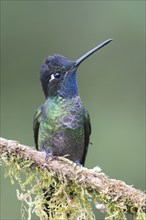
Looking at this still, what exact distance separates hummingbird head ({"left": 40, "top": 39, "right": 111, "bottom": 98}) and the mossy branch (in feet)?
2.78

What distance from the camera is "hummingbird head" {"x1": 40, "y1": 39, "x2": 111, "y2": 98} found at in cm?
429

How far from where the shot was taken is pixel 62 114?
4.22m

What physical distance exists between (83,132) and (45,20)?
13.4 feet

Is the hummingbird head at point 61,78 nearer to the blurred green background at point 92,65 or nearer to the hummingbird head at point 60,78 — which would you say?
the hummingbird head at point 60,78

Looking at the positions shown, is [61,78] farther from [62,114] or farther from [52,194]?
[52,194]

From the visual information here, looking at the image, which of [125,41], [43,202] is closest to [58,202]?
[43,202]

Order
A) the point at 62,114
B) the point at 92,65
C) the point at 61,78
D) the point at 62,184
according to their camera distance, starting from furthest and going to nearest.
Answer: the point at 92,65 < the point at 61,78 < the point at 62,114 < the point at 62,184

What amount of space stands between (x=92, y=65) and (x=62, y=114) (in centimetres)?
391

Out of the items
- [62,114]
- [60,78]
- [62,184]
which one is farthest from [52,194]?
[60,78]

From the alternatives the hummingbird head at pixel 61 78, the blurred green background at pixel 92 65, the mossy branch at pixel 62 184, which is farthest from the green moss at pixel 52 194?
the blurred green background at pixel 92 65

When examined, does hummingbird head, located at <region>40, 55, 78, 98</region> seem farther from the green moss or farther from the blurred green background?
the blurred green background

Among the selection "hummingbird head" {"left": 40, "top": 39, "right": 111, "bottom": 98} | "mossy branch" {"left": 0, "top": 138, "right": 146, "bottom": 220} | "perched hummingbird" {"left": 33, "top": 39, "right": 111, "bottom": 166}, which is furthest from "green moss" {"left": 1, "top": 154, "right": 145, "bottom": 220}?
"hummingbird head" {"left": 40, "top": 39, "right": 111, "bottom": 98}

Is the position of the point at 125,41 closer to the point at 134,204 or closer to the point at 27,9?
the point at 27,9

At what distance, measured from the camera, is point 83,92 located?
7844mm
